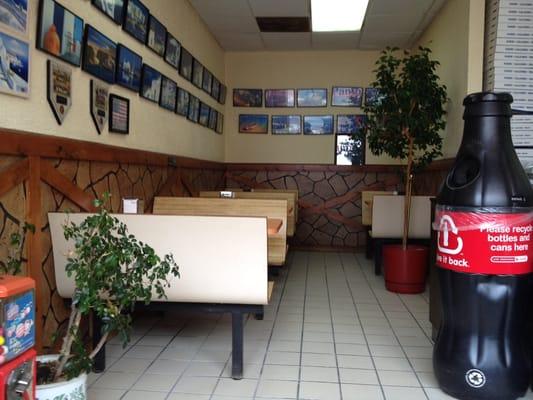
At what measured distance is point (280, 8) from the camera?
217 inches

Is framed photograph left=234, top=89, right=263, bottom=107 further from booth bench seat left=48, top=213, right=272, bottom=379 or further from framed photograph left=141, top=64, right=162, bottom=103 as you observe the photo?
booth bench seat left=48, top=213, right=272, bottom=379

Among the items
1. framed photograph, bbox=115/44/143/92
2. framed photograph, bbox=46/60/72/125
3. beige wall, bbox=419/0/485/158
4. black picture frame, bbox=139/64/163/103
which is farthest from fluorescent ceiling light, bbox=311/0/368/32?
framed photograph, bbox=46/60/72/125

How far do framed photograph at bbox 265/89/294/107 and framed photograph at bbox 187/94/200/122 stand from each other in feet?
6.44

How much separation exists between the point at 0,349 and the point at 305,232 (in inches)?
242

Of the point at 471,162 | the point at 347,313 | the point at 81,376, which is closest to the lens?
the point at 81,376

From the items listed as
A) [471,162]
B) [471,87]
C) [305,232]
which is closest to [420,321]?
[471,162]

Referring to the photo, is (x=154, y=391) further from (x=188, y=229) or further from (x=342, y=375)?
(x=342, y=375)

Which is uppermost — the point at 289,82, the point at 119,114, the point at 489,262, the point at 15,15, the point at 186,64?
the point at 289,82

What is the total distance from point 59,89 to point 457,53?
3.82 m

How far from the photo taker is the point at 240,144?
295 inches

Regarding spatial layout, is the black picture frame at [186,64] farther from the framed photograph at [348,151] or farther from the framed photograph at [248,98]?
the framed photograph at [348,151]

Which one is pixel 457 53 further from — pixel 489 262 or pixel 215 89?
pixel 215 89

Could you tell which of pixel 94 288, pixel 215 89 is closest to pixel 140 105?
pixel 94 288

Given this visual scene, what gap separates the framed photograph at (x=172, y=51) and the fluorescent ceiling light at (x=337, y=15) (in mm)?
1724
